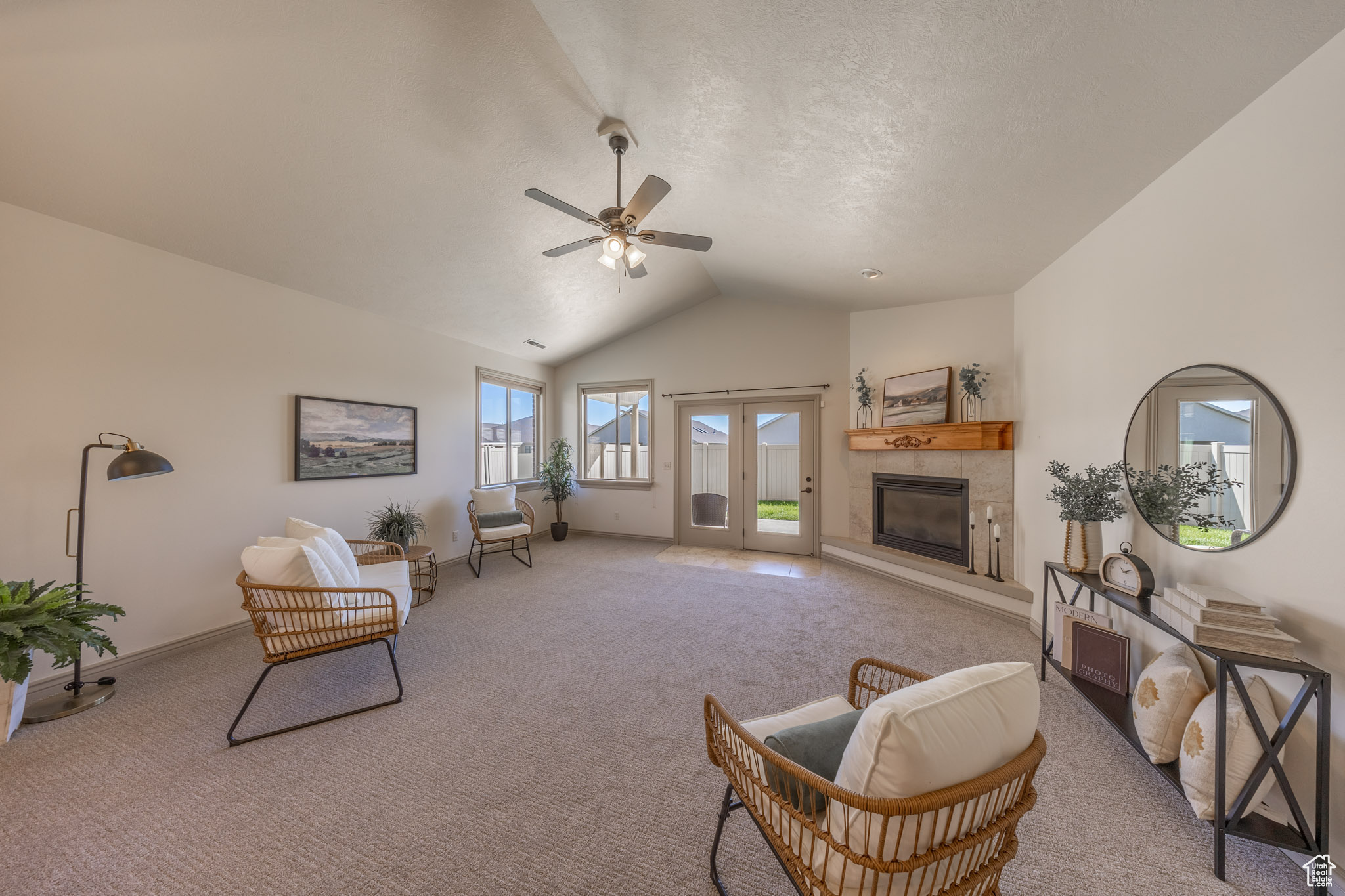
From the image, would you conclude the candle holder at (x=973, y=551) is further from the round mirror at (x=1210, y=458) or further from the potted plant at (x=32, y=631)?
the potted plant at (x=32, y=631)

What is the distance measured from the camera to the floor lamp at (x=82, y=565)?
2.26 m

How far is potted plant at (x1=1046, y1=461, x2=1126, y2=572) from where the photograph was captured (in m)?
2.43

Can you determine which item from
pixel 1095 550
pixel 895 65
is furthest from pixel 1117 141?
pixel 1095 550

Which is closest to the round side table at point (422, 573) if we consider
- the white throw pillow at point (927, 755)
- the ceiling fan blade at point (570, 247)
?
the ceiling fan blade at point (570, 247)

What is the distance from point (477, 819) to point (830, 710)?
137 cm

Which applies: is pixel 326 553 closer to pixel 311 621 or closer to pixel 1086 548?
pixel 311 621

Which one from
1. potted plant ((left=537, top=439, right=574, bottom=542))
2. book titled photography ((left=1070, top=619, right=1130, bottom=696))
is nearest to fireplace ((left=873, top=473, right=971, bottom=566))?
book titled photography ((left=1070, top=619, right=1130, bottom=696))

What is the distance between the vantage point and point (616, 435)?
6508 mm

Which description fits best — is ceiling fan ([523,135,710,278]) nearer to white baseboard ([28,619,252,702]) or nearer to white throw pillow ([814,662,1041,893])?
white throw pillow ([814,662,1041,893])

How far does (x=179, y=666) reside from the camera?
9.10 ft

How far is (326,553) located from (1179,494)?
446 cm

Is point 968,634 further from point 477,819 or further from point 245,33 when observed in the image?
point 245,33

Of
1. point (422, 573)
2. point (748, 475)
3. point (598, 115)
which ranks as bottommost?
point (422, 573)

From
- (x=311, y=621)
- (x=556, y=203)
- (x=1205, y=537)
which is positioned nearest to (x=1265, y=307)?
(x=1205, y=537)
